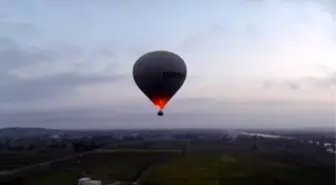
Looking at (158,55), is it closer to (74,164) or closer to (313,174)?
(313,174)

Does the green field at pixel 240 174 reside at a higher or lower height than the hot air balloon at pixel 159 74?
lower

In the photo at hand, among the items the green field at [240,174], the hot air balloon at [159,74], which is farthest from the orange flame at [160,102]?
the green field at [240,174]

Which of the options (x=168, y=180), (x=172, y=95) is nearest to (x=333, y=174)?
(x=168, y=180)

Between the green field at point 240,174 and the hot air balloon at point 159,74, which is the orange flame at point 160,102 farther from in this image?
the green field at point 240,174

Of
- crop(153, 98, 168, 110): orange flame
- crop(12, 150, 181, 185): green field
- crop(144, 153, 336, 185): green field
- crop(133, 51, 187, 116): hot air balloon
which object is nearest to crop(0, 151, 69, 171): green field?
crop(12, 150, 181, 185): green field

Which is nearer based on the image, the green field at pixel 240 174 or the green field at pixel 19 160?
the green field at pixel 240 174

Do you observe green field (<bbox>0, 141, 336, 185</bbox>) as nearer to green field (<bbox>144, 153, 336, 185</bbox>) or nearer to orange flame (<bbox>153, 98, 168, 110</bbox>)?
green field (<bbox>144, 153, 336, 185</bbox>)

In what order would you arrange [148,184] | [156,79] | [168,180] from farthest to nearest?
[168,180] < [148,184] < [156,79]

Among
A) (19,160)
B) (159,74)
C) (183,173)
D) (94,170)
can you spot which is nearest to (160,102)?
(159,74)

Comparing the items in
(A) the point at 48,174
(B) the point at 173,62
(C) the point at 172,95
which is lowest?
(A) the point at 48,174
